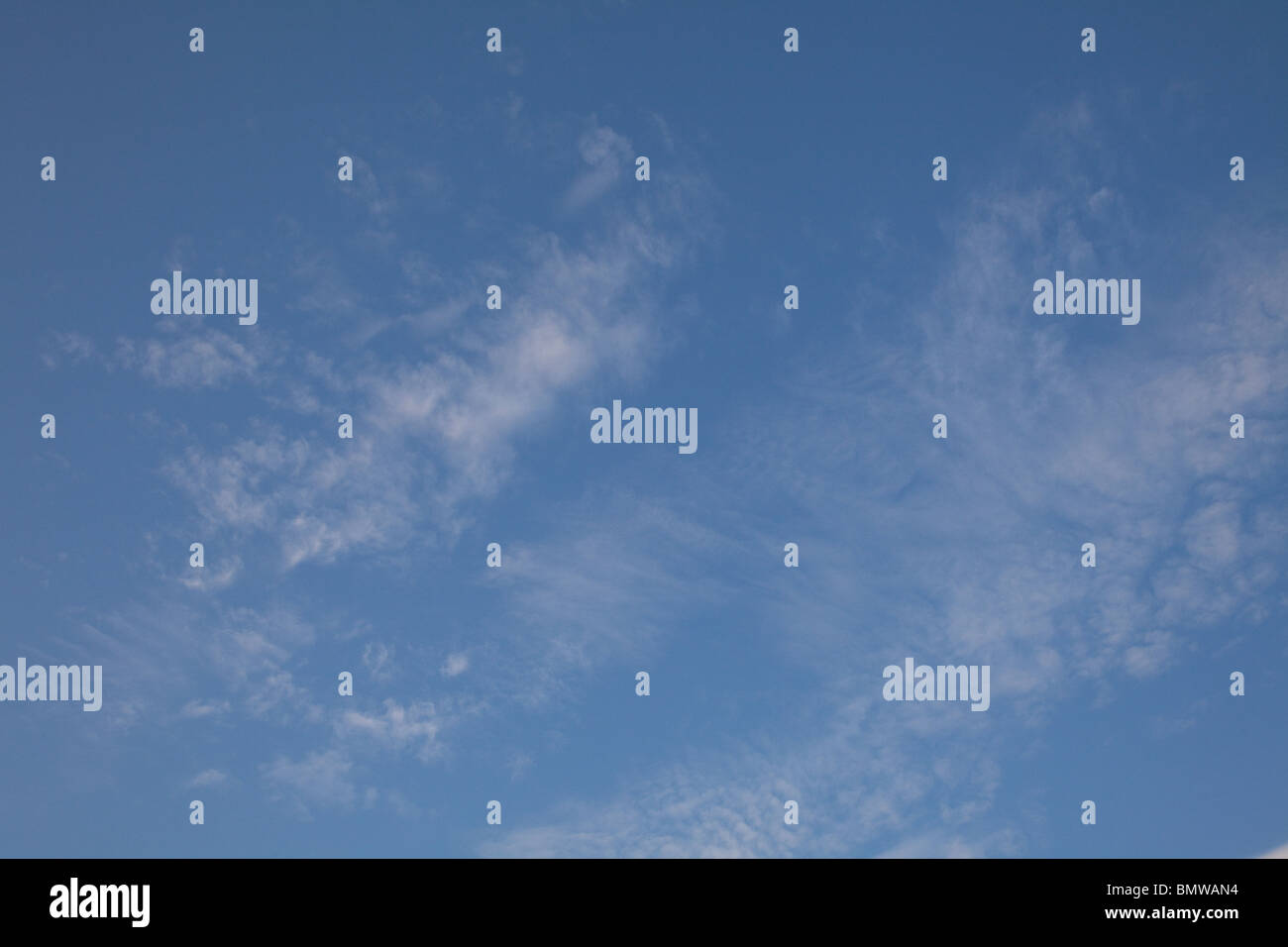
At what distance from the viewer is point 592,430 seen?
20.4 metres
